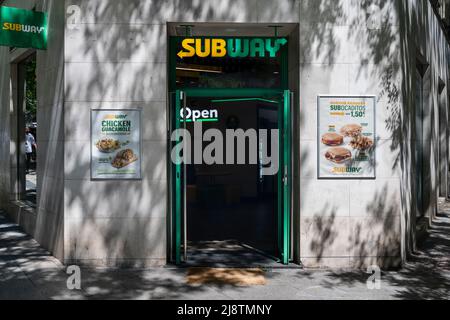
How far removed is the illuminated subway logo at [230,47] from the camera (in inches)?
300

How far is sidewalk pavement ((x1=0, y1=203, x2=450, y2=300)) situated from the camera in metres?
6.04

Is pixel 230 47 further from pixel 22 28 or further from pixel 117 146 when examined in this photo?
pixel 22 28

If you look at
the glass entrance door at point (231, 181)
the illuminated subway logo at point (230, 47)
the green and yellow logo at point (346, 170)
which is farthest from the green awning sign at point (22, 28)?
the green and yellow logo at point (346, 170)

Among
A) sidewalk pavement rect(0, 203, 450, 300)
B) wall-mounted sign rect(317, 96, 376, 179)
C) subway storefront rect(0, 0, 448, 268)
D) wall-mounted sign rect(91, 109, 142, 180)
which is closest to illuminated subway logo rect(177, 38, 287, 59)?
subway storefront rect(0, 0, 448, 268)

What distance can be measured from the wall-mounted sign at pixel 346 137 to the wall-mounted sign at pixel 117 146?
255 centimetres

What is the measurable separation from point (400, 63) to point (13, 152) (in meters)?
7.92

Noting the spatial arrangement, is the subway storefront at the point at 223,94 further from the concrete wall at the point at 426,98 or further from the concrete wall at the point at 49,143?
the concrete wall at the point at 426,98
